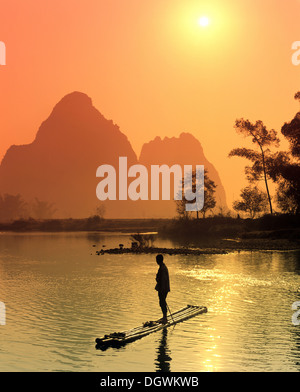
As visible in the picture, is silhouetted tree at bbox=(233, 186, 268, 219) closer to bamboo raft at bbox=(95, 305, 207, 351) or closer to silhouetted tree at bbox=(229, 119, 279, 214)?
silhouetted tree at bbox=(229, 119, 279, 214)

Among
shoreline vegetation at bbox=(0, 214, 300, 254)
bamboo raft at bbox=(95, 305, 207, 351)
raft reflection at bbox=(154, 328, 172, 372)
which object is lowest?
raft reflection at bbox=(154, 328, 172, 372)

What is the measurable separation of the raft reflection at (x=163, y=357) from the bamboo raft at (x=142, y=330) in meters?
0.82

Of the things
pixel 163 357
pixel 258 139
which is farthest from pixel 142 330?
pixel 258 139

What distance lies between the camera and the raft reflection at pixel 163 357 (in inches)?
706

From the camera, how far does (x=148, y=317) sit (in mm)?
26312

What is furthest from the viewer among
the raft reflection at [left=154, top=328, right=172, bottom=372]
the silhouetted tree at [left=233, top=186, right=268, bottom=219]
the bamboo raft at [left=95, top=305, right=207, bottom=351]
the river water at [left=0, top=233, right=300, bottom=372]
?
the silhouetted tree at [left=233, top=186, right=268, bottom=219]

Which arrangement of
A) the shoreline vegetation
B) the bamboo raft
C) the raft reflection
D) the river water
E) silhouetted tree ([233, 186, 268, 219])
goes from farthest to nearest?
silhouetted tree ([233, 186, 268, 219]) < the shoreline vegetation < the bamboo raft < the river water < the raft reflection

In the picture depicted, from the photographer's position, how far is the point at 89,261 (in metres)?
56.6

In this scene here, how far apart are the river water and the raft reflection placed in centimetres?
3

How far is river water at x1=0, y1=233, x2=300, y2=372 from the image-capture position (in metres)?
18.8

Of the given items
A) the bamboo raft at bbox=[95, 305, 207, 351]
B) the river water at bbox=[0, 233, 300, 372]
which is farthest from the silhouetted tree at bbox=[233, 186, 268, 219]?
the bamboo raft at bbox=[95, 305, 207, 351]

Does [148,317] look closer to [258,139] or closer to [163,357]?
[163,357]

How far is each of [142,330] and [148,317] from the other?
4.16 metres
